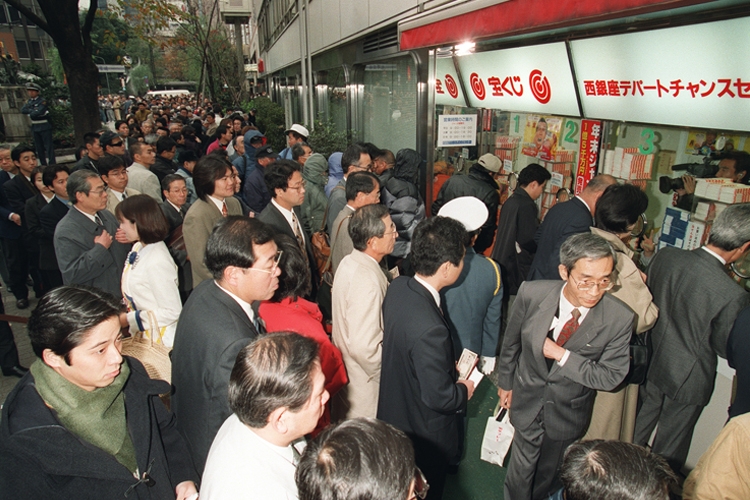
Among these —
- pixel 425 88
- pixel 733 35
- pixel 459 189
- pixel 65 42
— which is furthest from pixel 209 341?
pixel 65 42

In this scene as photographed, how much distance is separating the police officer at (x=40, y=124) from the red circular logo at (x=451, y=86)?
Answer: 36.1 feet

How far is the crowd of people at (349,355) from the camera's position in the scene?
1488 mm

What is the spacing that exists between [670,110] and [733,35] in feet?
2.52

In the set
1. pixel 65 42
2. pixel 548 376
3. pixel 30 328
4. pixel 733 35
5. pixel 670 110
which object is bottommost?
pixel 548 376

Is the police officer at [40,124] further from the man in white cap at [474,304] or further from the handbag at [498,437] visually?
the handbag at [498,437]

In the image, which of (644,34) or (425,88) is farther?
(425,88)

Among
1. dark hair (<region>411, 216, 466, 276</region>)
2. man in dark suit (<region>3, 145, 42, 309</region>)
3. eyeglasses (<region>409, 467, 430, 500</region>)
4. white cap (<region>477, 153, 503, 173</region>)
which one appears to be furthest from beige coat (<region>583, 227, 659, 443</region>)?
man in dark suit (<region>3, 145, 42, 309</region>)

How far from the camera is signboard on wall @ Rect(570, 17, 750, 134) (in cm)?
340

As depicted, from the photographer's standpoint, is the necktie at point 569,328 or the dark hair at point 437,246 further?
the necktie at point 569,328

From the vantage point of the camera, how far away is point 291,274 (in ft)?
8.04

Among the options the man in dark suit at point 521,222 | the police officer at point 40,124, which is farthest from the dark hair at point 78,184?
the police officer at point 40,124

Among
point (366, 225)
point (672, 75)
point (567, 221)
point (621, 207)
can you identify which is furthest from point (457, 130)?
point (366, 225)

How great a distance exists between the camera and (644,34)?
4031mm

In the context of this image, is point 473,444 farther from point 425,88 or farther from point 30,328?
point 425,88
